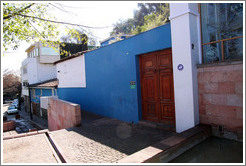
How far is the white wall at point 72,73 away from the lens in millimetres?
10855

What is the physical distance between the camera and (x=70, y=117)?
7426 mm

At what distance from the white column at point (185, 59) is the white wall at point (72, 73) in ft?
22.1

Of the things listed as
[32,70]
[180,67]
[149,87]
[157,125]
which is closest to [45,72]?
[32,70]

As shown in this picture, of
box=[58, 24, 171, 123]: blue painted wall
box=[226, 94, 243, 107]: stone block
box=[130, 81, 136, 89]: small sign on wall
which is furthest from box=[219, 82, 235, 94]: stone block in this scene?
box=[130, 81, 136, 89]: small sign on wall

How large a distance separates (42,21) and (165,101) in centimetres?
552

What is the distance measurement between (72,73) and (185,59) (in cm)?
880

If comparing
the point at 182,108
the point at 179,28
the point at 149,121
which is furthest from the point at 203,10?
the point at 149,121

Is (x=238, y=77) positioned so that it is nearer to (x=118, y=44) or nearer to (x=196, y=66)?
(x=196, y=66)

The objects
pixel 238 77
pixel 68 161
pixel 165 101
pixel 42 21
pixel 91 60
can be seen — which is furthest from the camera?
pixel 91 60

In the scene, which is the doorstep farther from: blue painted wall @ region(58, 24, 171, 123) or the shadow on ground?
blue painted wall @ region(58, 24, 171, 123)

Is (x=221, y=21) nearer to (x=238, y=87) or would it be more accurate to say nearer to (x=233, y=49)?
(x=233, y=49)

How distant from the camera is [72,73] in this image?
39.4ft

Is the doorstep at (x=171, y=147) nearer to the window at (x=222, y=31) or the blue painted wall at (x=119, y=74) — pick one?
the window at (x=222, y=31)

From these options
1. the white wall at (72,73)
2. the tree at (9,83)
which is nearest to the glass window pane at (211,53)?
the white wall at (72,73)
